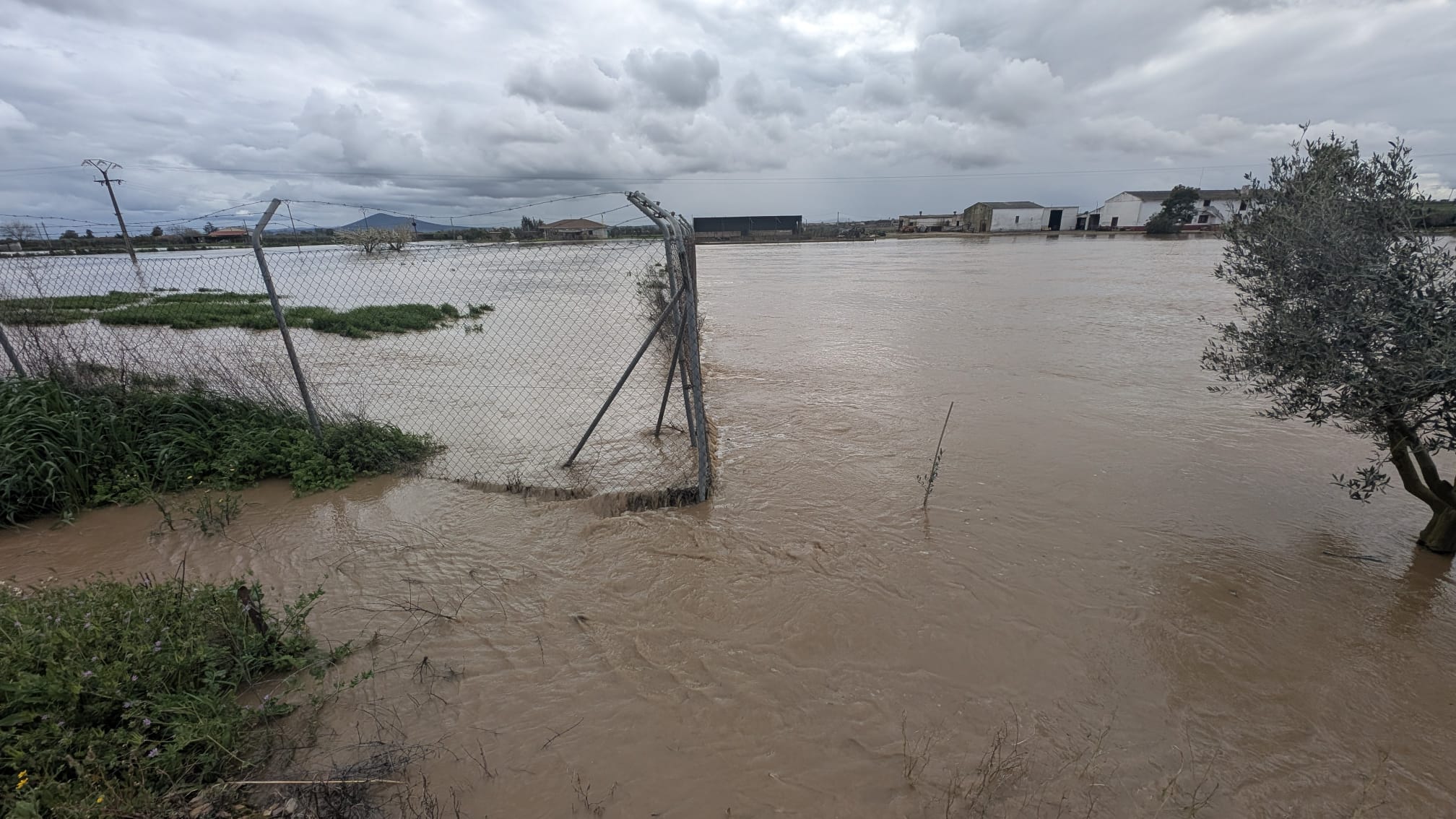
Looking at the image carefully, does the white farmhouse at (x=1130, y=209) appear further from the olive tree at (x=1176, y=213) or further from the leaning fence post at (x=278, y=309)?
the leaning fence post at (x=278, y=309)

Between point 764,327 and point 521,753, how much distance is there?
1546 centimetres

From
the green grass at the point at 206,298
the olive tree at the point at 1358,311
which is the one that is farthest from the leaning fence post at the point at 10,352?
the green grass at the point at 206,298

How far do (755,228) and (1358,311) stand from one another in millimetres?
102607

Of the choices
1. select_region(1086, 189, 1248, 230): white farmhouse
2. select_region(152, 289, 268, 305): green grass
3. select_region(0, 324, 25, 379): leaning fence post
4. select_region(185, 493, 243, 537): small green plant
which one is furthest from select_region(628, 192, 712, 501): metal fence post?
select_region(1086, 189, 1248, 230): white farmhouse

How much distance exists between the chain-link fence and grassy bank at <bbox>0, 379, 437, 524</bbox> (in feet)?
1.27

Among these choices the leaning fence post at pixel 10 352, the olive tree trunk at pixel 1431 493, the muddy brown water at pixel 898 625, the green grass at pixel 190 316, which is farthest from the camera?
the green grass at pixel 190 316

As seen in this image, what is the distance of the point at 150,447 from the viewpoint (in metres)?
5.87

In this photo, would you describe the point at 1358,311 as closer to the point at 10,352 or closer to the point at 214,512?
the point at 214,512

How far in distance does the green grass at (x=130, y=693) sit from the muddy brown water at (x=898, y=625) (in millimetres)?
477

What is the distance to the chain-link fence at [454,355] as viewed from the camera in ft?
20.5

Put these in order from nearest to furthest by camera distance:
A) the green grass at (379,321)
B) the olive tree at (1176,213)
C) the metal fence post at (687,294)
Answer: the metal fence post at (687,294)
the green grass at (379,321)
the olive tree at (1176,213)

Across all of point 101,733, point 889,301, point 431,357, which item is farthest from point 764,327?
point 101,733

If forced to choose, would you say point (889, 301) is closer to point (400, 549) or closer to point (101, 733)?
point (400, 549)

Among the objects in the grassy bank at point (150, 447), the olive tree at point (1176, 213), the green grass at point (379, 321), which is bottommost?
the grassy bank at point (150, 447)
